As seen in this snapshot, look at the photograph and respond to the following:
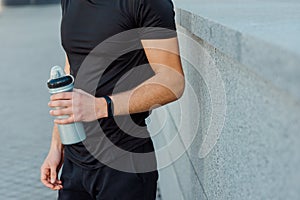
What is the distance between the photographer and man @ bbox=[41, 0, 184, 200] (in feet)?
6.02

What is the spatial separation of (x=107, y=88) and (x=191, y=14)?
1.67 feet

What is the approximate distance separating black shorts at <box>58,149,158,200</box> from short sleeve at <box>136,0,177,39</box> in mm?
553

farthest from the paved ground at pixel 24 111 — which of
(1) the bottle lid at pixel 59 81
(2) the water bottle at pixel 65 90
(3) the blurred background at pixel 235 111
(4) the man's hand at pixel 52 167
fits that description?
(1) the bottle lid at pixel 59 81

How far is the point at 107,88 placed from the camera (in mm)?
2031

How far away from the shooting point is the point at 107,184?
2.03 metres

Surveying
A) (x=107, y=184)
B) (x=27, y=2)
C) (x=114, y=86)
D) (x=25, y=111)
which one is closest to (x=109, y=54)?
(x=114, y=86)

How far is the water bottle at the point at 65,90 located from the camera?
184 cm

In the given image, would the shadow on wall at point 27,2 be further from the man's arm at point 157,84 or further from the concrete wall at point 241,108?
the man's arm at point 157,84

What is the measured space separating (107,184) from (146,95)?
1.27ft

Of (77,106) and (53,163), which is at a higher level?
(77,106)

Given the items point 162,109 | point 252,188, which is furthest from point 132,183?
point 162,109

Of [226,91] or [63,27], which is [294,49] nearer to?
[226,91]

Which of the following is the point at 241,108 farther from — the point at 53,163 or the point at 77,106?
the point at 53,163

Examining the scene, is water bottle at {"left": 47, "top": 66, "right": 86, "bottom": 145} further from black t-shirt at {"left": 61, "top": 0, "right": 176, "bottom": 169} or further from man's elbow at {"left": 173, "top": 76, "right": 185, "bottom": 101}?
man's elbow at {"left": 173, "top": 76, "right": 185, "bottom": 101}
